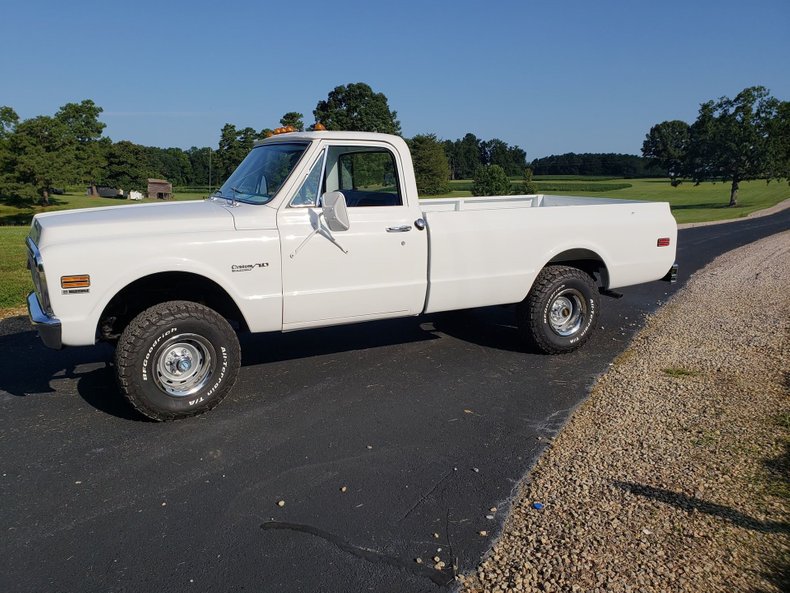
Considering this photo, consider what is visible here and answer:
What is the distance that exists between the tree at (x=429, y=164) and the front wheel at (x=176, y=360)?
34.8 metres

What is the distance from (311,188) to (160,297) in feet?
5.20

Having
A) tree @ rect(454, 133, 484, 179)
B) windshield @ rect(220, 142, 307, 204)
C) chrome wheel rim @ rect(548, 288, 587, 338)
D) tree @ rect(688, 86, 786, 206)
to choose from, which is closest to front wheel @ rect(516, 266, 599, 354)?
chrome wheel rim @ rect(548, 288, 587, 338)

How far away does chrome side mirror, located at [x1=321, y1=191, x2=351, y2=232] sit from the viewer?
4.99 m

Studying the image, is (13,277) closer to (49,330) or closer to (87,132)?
(49,330)

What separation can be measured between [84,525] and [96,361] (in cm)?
303

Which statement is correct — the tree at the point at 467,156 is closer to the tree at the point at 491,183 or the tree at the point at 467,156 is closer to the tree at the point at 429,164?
the tree at the point at 429,164

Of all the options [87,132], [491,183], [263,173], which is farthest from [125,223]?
[87,132]

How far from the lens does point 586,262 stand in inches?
276

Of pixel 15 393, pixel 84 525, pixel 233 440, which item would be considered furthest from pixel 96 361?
pixel 84 525

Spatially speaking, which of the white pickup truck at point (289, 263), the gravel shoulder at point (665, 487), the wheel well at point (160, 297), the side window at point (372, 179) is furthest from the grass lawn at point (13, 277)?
the gravel shoulder at point (665, 487)

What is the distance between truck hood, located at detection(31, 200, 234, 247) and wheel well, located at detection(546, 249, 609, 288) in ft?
11.1

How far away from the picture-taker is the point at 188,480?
13.1 ft

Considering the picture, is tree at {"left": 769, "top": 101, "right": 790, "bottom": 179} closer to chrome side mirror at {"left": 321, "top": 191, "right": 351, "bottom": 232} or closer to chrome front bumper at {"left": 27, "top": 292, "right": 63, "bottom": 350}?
chrome side mirror at {"left": 321, "top": 191, "right": 351, "bottom": 232}

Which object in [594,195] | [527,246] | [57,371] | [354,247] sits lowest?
[594,195]
